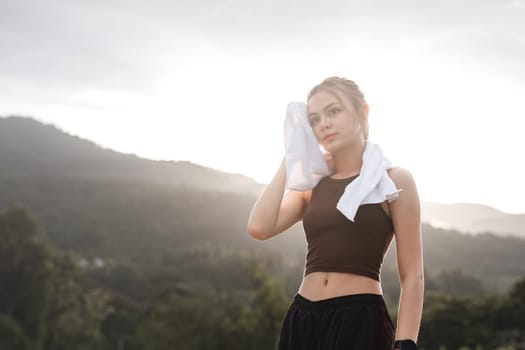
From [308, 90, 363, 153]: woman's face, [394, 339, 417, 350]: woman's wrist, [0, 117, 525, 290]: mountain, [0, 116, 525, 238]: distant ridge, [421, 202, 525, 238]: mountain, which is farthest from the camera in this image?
[0, 116, 525, 238]: distant ridge

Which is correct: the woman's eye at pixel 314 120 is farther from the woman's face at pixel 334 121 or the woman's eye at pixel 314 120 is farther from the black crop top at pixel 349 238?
the black crop top at pixel 349 238

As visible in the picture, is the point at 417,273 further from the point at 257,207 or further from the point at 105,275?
the point at 105,275

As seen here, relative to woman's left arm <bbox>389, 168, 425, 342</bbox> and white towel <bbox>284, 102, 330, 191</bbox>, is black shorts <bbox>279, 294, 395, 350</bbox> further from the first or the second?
white towel <bbox>284, 102, 330, 191</bbox>

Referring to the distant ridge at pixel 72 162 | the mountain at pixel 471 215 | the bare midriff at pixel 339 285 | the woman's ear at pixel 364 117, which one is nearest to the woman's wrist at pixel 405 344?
the bare midriff at pixel 339 285

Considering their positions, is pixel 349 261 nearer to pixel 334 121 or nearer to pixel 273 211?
pixel 273 211

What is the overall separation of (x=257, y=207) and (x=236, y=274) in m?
77.9

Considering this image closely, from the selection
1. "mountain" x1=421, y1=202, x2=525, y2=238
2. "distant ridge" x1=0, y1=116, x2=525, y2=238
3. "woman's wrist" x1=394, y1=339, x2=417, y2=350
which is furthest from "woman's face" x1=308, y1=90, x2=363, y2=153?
"distant ridge" x1=0, y1=116, x2=525, y2=238

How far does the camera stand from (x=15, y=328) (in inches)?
1602

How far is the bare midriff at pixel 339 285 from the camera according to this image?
6.56 ft

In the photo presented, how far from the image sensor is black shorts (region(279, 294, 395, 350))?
1.96 meters

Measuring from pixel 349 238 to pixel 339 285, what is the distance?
150mm

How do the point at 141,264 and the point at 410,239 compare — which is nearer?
the point at 410,239

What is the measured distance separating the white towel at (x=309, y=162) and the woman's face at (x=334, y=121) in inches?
2.1

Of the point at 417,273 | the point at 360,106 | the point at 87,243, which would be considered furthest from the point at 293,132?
the point at 87,243
